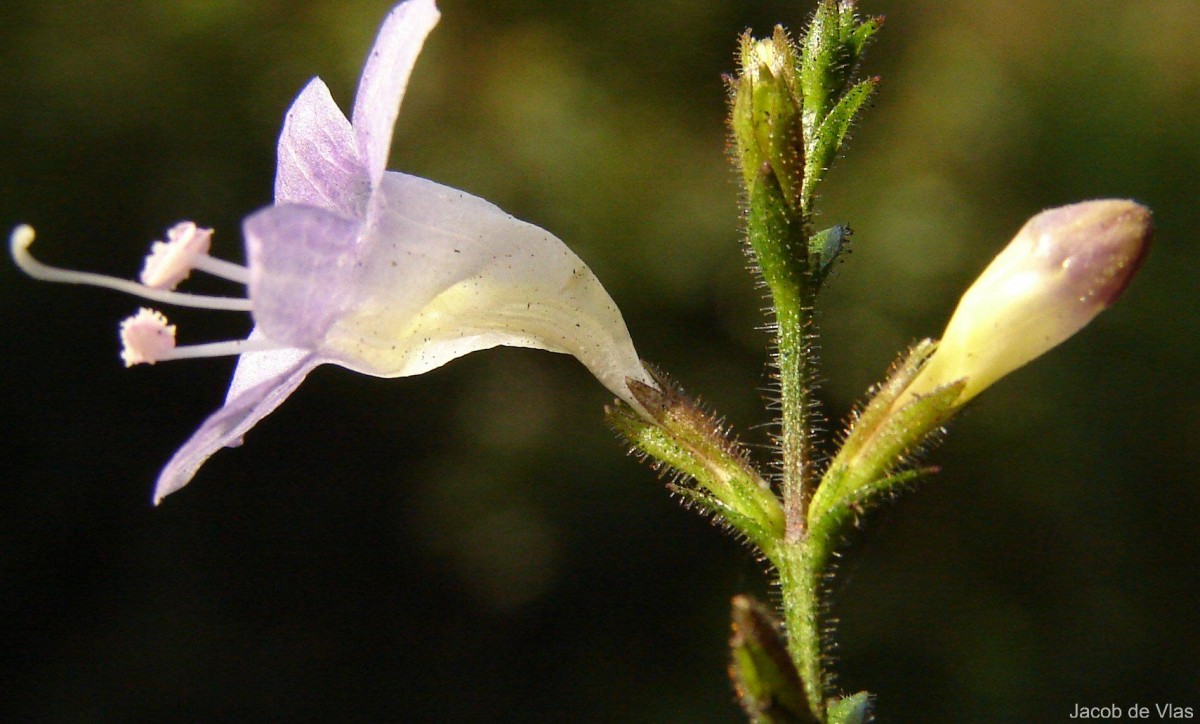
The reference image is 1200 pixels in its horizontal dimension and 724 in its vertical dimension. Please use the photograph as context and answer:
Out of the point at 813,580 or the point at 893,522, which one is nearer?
the point at 813,580

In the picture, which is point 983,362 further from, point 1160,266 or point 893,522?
point 1160,266

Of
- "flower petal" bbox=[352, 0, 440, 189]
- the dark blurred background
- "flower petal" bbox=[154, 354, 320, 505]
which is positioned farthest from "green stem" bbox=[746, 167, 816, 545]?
the dark blurred background

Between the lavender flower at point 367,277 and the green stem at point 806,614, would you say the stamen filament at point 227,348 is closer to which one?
the lavender flower at point 367,277

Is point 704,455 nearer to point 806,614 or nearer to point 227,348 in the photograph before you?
point 806,614

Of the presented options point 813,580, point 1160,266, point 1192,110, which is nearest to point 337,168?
point 813,580

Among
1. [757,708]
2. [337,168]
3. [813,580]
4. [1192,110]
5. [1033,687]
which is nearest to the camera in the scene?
[757,708]

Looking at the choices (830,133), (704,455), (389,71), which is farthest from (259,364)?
(830,133)

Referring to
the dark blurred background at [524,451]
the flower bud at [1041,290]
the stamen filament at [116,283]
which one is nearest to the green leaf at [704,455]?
the flower bud at [1041,290]
